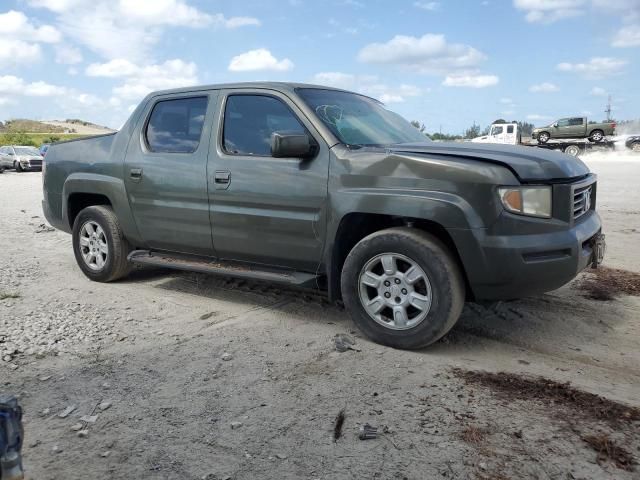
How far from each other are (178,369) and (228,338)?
0.64 m

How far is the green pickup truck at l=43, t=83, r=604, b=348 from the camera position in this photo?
151 inches

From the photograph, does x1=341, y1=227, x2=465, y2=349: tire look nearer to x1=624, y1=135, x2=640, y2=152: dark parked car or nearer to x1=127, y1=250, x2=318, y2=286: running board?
x1=127, y1=250, x2=318, y2=286: running board

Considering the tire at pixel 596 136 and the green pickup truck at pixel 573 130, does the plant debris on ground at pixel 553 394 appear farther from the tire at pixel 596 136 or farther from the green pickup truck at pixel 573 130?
the tire at pixel 596 136

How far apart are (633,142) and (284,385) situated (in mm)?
36014

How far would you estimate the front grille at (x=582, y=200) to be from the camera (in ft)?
13.4

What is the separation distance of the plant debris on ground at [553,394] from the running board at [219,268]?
145 centimetres

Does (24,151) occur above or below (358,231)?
above

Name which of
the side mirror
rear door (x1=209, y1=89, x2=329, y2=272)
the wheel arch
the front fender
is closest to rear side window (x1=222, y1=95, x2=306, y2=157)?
rear door (x1=209, y1=89, x2=329, y2=272)

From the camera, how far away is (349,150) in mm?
4340

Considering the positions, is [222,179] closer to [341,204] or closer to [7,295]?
[341,204]

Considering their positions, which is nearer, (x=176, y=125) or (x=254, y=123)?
(x=254, y=123)

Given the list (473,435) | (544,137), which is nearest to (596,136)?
(544,137)

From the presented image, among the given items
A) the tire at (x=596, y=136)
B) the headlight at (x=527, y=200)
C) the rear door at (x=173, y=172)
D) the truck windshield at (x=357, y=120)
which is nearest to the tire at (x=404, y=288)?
the headlight at (x=527, y=200)

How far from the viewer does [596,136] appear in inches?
1396
